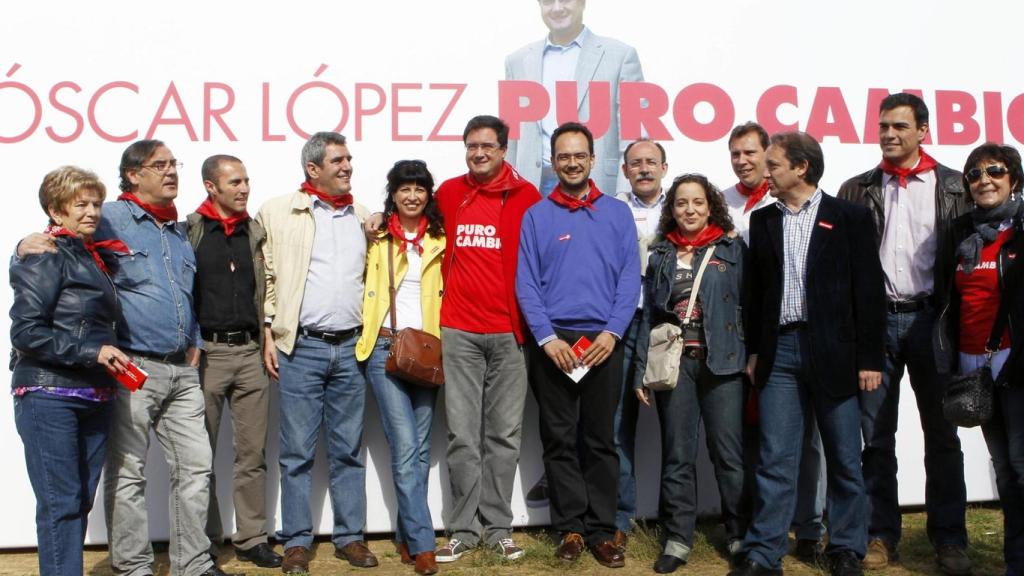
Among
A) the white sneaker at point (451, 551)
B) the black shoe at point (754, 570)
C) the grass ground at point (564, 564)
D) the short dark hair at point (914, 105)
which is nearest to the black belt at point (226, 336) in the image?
the grass ground at point (564, 564)

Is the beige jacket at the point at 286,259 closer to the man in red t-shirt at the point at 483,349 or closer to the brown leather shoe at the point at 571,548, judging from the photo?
the man in red t-shirt at the point at 483,349

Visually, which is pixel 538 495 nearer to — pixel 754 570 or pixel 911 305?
pixel 754 570

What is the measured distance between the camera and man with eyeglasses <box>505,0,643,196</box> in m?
5.05

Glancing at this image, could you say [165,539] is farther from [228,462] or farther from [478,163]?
[478,163]

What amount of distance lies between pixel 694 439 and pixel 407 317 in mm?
1475

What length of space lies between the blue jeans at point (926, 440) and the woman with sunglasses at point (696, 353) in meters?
0.62

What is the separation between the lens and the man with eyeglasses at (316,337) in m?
4.36

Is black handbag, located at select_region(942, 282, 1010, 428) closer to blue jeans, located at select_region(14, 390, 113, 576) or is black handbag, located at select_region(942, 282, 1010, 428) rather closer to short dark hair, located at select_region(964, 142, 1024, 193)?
short dark hair, located at select_region(964, 142, 1024, 193)

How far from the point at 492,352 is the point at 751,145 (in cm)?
164

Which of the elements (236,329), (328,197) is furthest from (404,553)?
(328,197)

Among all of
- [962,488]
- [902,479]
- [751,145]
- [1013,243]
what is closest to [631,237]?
[751,145]

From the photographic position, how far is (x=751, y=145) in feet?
15.0

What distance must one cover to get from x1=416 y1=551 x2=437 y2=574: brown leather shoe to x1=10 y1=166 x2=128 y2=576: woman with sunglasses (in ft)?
4.70

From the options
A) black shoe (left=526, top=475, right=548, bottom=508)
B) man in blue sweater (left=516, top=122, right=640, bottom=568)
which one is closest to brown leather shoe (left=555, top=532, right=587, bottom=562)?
man in blue sweater (left=516, top=122, right=640, bottom=568)
